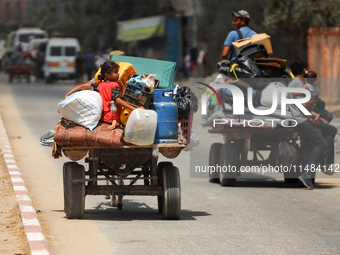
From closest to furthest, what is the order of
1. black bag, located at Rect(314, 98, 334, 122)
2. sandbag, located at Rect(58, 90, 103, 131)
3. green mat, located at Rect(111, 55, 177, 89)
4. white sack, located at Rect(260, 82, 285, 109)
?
sandbag, located at Rect(58, 90, 103, 131), green mat, located at Rect(111, 55, 177, 89), white sack, located at Rect(260, 82, 285, 109), black bag, located at Rect(314, 98, 334, 122)

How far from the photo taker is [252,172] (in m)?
13.8

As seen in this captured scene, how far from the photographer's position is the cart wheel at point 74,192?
9070mm

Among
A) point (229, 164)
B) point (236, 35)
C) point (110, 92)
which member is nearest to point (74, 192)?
point (110, 92)

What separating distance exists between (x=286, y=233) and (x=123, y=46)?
172 ft

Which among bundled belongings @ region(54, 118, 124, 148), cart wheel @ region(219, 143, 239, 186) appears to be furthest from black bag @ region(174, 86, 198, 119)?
cart wheel @ region(219, 143, 239, 186)

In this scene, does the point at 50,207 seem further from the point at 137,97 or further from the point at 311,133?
the point at 311,133

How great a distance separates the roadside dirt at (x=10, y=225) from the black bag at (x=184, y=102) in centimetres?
216

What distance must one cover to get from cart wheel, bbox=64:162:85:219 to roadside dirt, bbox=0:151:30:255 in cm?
59

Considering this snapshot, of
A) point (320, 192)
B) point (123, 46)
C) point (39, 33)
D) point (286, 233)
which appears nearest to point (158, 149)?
point (286, 233)

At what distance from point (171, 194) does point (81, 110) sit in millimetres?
1377

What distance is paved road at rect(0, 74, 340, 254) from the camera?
25.7ft

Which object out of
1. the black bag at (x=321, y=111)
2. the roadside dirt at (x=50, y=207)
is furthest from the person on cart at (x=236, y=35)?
the roadside dirt at (x=50, y=207)

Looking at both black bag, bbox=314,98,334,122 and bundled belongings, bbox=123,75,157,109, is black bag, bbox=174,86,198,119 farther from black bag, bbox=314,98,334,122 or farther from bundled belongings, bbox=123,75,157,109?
black bag, bbox=314,98,334,122

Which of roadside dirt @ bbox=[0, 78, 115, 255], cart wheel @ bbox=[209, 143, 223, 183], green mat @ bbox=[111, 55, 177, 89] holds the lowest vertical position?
Result: roadside dirt @ bbox=[0, 78, 115, 255]
